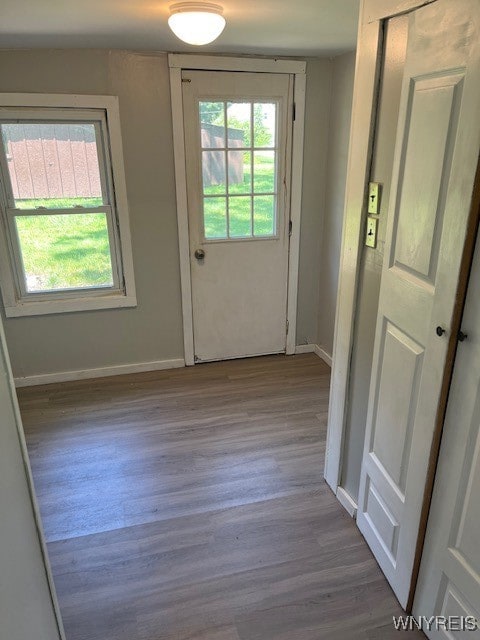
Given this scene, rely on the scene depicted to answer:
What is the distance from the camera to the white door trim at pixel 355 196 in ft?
5.07

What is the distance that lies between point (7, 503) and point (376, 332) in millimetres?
1308

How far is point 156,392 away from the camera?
3148 millimetres

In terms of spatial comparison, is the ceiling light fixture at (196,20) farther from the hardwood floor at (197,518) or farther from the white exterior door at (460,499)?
the hardwood floor at (197,518)

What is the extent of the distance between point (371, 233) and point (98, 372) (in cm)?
237

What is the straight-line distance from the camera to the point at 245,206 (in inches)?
127

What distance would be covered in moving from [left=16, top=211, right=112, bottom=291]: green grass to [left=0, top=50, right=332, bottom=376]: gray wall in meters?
0.22

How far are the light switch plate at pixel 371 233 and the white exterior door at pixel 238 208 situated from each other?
163 centimetres

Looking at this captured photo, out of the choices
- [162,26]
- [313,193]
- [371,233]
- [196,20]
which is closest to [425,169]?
[371,233]

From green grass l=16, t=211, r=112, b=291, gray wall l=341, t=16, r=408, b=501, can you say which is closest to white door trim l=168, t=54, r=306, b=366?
green grass l=16, t=211, r=112, b=291

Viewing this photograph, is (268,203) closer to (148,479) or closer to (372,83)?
(372,83)

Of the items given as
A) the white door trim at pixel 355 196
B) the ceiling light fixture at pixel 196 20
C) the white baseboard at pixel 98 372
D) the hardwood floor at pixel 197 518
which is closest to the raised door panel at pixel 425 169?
the white door trim at pixel 355 196

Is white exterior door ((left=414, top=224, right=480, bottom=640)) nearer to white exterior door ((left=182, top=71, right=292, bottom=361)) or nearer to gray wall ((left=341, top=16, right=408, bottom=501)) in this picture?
gray wall ((left=341, top=16, right=408, bottom=501))

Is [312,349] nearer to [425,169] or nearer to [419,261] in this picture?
[419,261]

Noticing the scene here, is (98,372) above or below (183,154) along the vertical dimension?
below
